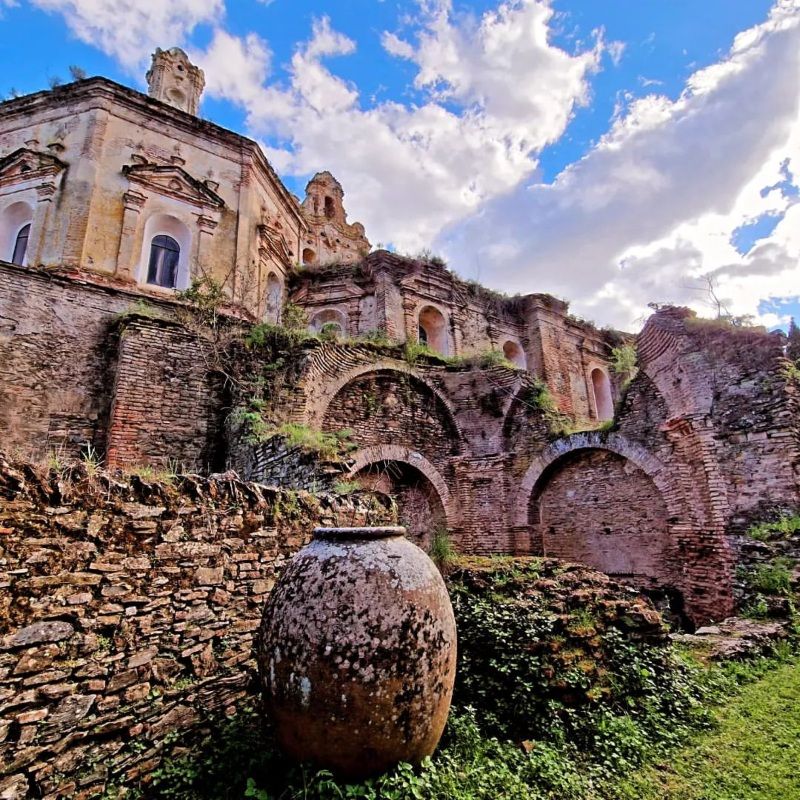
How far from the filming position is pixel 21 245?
560 inches

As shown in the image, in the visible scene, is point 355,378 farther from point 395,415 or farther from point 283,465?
point 283,465

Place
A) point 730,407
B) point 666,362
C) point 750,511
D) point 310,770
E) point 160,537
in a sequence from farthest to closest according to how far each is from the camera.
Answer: point 666,362
point 730,407
point 750,511
point 160,537
point 310,770

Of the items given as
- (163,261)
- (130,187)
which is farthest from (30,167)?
(163,261)

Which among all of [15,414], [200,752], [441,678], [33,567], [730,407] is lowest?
[200,752]

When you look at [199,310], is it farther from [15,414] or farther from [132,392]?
[15,414]

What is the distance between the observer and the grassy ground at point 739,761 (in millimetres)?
3314

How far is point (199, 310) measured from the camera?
38.8 ft

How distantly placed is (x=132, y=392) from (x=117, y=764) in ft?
24.7

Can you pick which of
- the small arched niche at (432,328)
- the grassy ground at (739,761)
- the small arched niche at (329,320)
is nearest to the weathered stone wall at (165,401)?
the small arched niche at (329,320)

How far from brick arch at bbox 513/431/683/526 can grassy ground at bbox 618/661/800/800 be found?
5715mm

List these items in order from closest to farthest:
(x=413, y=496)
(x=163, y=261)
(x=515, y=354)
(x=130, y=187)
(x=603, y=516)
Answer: (x=603, y=516), (x=413, y=496), (x=130, y=187), (x=163, y=261), (x=515, y=354)

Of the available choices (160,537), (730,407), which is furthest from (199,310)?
(730,407)

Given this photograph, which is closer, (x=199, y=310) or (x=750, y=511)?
(x=750, y=511)

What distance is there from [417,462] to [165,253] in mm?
10294
